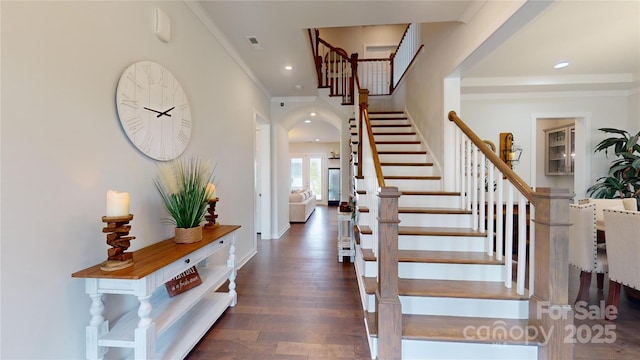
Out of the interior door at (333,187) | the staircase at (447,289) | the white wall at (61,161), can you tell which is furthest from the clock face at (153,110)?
the interior door at (333,187)

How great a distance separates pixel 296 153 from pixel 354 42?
4945 millimetres

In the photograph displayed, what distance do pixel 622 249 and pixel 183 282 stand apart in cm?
338

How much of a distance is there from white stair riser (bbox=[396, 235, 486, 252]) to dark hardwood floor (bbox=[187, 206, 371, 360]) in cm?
73

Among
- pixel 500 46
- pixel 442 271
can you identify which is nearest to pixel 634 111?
pixel 500 46

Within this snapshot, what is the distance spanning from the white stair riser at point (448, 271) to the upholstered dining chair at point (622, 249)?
0.99m

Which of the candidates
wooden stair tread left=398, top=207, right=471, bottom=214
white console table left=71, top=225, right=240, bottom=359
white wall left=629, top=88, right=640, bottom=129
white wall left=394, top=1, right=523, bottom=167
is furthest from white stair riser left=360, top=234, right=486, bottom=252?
white wall left=629, top=88, right=640, bottom=129

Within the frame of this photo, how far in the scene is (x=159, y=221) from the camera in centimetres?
188

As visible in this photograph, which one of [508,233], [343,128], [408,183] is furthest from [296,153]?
[508,233]

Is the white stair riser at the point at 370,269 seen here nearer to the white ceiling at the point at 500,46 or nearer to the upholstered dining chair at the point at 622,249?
the upholstered dining chair at the point at 622,249

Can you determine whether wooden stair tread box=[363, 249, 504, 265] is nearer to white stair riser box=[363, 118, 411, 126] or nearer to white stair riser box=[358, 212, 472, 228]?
white stair riser box=[358, 212, 472, 228]

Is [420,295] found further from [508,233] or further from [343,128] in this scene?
[343,128]

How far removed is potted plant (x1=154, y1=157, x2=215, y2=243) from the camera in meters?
1.79

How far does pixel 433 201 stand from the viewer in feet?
9.72

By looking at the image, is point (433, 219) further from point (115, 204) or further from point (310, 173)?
point (310, 173)
